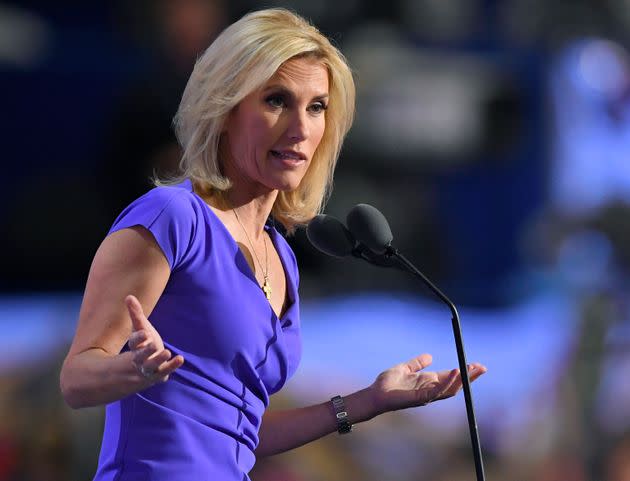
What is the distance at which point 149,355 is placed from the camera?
168cm

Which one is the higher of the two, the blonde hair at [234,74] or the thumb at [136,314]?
the blonde hair at [234,74]

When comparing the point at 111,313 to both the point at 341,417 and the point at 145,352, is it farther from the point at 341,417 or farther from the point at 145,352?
the point at 341,417

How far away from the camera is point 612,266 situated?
506 cm

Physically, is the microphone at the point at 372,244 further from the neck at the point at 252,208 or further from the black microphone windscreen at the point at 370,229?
the neck at the point at 252,208

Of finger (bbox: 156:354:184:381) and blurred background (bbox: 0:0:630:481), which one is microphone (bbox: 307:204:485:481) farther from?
blurred background (bbox: 0:0:630:481)

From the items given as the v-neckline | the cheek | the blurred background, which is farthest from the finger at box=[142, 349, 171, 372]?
the blurred background

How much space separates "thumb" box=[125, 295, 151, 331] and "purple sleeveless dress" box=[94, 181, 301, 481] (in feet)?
0.62

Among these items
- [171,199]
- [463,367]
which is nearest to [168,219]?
[171,199]

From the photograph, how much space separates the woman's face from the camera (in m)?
2.14

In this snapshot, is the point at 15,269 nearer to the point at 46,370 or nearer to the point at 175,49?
the point at 46,370

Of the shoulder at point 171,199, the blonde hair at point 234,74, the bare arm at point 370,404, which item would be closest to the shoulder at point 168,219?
the shoulder at point 171,199

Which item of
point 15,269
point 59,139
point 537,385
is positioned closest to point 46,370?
point 15,269

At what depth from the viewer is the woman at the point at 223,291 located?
187 cm

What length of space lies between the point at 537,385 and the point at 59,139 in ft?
7.28
